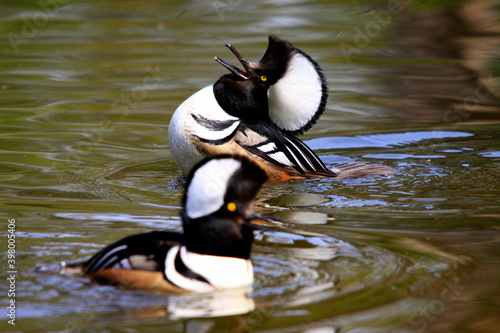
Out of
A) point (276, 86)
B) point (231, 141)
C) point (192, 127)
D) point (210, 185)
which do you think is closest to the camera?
point (210, 185)

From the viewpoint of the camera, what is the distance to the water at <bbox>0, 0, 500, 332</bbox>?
4.32 metres

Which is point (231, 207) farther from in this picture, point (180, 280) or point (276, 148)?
point (276, 148)

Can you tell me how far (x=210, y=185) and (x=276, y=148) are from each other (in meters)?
3.21

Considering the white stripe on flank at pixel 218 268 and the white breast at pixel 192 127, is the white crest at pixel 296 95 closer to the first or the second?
the white breast at pixel 192 127

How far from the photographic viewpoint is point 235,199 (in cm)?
435

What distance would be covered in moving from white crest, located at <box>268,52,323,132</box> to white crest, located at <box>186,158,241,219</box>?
313 cm

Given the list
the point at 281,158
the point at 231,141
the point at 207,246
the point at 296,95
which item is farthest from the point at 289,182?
the point at 207,246

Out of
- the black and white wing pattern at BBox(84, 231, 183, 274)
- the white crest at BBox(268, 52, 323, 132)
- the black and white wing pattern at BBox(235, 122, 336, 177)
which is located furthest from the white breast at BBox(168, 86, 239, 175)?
the black and white wing pattern at BBox(84, 231, 183, 274)

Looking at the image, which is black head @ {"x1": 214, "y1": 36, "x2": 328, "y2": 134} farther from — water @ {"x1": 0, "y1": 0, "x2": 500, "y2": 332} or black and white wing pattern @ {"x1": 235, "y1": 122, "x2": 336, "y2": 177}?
water @ {"x1": 0, "y1": 0, "x2": 500, "y2": 332}

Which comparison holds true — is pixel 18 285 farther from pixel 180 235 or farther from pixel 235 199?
pixel 235 199

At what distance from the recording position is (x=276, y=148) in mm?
7441

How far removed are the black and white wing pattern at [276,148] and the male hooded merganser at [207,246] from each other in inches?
116

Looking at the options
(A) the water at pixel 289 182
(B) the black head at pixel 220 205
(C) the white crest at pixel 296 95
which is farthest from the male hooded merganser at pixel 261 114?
(B) the black head at pixel 220 205

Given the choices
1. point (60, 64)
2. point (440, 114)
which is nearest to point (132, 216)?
point (440, 114)
